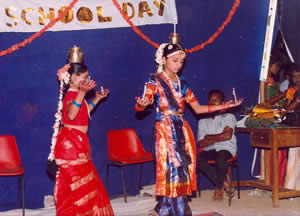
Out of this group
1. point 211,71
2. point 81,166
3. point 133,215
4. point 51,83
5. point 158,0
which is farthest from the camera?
point 211,71

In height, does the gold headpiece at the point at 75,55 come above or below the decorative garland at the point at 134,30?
below

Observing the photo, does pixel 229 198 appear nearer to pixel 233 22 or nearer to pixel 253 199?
pixel 253 199

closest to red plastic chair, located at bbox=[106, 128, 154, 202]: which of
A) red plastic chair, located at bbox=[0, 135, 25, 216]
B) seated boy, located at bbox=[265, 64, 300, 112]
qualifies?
red plastic chair, located at bbox=[0, 135, 25, 216]

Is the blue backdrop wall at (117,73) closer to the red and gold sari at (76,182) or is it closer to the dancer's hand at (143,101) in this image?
the red and gold sari at (76,182)

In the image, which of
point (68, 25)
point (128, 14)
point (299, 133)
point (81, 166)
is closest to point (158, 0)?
point (128, 14)

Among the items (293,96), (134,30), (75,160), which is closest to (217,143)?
(293,96)

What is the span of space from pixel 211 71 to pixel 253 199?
6.24ft

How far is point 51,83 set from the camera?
6219 mm

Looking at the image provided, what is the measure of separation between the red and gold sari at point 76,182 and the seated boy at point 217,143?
2.09 m

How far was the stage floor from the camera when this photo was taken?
5641mm

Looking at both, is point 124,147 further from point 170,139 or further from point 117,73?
point 170,139

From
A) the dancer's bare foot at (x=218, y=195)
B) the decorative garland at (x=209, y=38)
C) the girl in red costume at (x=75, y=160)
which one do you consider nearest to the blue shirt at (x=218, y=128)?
the dancer's bare foot at (x=218, y=195)

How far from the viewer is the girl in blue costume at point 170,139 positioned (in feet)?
15.4

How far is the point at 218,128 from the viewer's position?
655 cm
